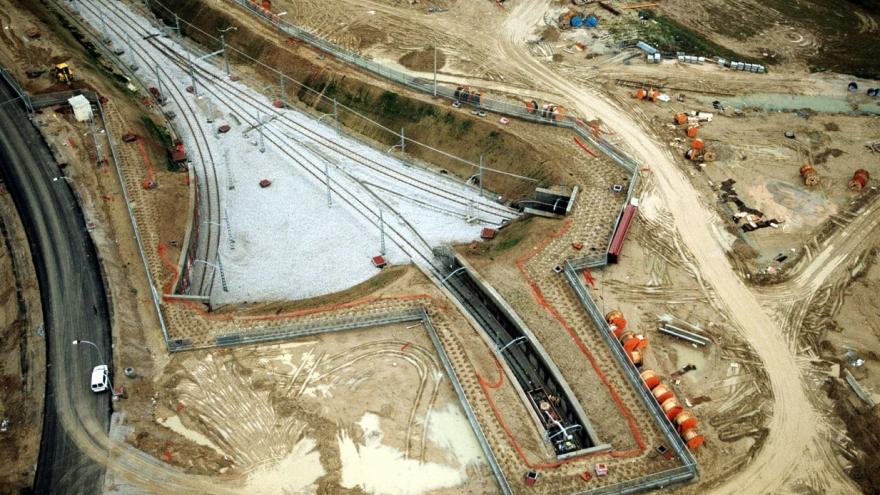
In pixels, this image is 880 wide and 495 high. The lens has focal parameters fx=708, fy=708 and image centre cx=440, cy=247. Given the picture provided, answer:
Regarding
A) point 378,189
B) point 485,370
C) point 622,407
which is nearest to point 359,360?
point 485,370

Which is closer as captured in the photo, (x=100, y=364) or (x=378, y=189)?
(x=100, y=364)

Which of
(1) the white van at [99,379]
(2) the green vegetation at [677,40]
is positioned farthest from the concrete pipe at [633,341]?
Result: (2) the green vegetation at [677,40]

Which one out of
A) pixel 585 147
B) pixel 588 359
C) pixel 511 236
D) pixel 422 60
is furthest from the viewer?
pixel 422 60

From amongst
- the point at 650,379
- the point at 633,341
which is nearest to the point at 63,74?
the point at 633,341

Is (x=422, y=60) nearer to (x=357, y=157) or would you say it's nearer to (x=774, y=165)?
(x=357, y=157)

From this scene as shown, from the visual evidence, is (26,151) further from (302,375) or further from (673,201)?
(673,201)

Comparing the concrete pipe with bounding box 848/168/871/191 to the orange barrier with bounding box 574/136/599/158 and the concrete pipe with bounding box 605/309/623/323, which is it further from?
the concrete pipe with bounding box 605/309/623/323

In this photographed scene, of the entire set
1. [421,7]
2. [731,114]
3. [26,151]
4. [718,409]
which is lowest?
[718,409]

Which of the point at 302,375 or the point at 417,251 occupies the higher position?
the point at 417,251
